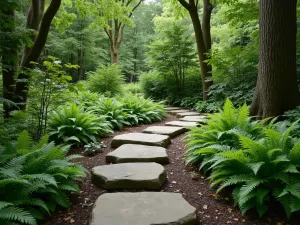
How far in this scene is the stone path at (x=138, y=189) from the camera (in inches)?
95.0

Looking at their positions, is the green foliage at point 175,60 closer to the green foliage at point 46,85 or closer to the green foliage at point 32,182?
the green foliage at point 46,85

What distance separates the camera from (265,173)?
9.14 feet

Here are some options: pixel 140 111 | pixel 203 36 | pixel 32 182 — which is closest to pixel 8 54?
pixel 32 182

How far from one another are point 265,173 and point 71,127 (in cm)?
381

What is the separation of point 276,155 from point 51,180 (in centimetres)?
253

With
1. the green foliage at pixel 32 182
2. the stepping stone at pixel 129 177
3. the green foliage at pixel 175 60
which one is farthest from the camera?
the green foliage at pixel 175 60

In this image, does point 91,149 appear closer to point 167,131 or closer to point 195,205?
point 167,131

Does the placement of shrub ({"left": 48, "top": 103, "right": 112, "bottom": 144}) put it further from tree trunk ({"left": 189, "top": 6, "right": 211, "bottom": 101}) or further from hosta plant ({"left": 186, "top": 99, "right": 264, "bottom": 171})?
tree trunk ({"left": 189, "top": 6, "right": 211, "bottom": 101})

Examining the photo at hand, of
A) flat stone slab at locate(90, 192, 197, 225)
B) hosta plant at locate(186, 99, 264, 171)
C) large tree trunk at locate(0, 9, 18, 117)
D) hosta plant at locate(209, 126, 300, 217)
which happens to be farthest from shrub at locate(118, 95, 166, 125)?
hosta plant at locate(209, 126, 300, 217)

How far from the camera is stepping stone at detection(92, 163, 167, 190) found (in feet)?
10.5

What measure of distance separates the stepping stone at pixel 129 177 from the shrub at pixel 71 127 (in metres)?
1.58

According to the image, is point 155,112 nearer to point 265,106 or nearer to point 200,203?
point 265,106

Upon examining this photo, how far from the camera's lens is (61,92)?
4.44 m

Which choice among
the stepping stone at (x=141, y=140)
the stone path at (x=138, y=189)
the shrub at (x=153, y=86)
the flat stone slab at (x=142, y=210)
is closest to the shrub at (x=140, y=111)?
the stepping stone at (x=141, y=140)
